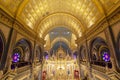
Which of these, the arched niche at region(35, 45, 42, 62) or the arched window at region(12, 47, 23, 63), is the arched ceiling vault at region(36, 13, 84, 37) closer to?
the arched niche at region(35, 45, 42, 62)

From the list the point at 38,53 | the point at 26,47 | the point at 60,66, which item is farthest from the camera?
the point at 60,66

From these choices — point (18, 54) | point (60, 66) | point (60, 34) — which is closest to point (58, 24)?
point (60, 34)

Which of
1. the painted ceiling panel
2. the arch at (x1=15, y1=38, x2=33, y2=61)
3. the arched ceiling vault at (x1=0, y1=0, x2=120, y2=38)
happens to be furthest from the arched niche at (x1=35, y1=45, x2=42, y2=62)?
the painted ceiling panel

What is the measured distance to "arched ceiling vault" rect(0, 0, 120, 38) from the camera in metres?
8.30

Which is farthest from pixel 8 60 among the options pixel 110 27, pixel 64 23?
pixel 64 23

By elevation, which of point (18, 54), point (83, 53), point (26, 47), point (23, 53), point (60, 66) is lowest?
point (60, 66)

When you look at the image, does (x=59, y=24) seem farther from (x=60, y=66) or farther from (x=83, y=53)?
(x=60, y=66)

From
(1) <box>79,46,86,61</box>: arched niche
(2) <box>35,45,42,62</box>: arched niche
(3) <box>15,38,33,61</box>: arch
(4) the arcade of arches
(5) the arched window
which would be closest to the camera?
(4) the arcade of arches

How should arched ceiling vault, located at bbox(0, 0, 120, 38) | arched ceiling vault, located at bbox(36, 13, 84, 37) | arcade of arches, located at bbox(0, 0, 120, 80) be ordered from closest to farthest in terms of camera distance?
1. arcade of arches, located at bbox(0, 0, 120, 80)
2. arched ceiling vault, located at bbox(0, 0, 120, 38)
3. arched ceiling vault, located at bbox(36, 13, 84, 37)

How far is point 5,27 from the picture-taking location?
7.43 meters

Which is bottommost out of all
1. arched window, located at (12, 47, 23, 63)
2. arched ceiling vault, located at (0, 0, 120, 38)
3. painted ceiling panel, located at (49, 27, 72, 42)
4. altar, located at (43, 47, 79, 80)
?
altar, located at (43, 47, 79, 80)

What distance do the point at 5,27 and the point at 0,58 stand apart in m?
2.58

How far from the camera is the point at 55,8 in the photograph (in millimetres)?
14836

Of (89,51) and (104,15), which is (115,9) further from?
(89,51)
